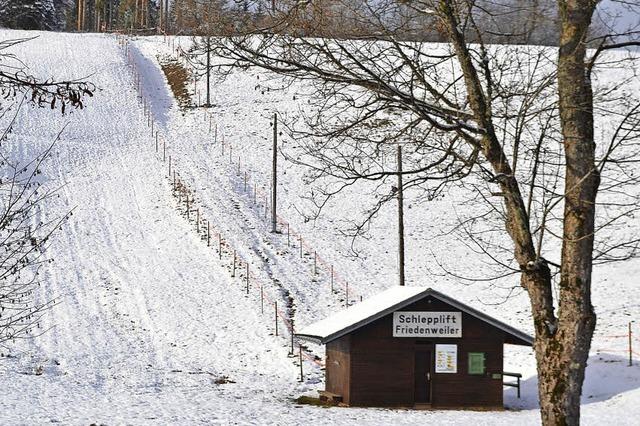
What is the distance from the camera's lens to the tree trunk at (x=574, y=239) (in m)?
7.35

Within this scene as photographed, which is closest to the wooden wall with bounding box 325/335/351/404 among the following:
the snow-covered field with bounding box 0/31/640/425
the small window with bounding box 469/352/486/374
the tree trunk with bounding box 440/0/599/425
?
the snow-covered field with bounding box 0/31/640/425

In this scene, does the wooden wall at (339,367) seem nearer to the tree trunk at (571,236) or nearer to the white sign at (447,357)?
the white sign at (447,357)

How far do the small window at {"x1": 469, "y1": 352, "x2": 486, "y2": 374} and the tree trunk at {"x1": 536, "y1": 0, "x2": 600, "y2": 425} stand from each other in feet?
63.4

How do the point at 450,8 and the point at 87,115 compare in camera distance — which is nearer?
the point at 450,8

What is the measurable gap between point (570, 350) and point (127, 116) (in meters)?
58.2

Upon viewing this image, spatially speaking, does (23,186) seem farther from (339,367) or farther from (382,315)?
(339,367)

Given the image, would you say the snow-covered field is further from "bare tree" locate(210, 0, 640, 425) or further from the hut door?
"bare tree" locate(210, 0, 640, 425)

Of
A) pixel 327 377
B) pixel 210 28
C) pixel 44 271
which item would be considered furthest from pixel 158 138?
pixel 210 28

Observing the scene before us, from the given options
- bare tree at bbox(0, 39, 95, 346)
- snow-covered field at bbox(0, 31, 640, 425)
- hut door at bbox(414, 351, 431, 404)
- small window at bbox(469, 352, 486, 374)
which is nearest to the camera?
bare tree at bbox(0, 39, 95, 346)

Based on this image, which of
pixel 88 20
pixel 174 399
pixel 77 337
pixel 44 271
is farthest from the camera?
pixel 88 20

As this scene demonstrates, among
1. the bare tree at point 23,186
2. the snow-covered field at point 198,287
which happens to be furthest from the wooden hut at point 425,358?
the bare tree at point 23,186

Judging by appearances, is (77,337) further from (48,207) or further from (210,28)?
(210,28)

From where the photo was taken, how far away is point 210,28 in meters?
7.27

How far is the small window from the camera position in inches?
1042
